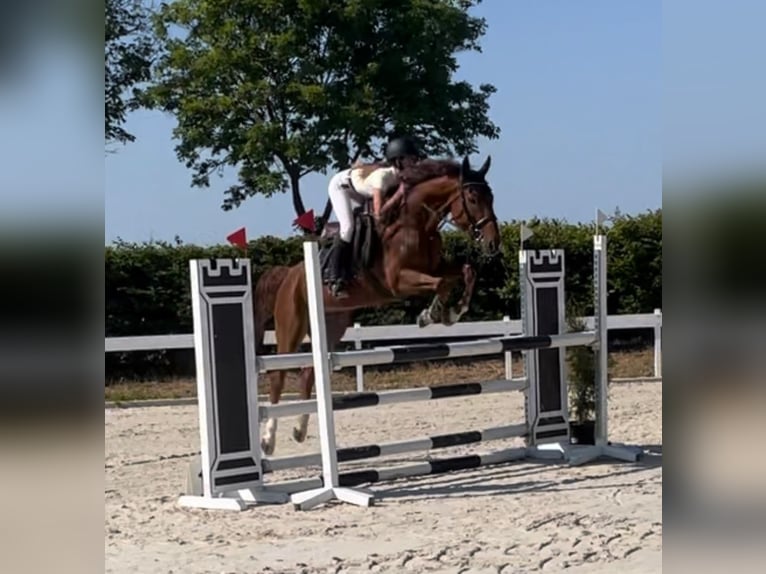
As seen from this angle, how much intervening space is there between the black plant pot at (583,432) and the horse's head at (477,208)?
121cm

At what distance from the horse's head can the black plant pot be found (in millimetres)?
1214

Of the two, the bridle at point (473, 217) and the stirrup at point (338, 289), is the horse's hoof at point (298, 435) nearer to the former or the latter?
the stirrup at point (338, 289)

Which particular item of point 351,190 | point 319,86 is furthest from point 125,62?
point 351,190

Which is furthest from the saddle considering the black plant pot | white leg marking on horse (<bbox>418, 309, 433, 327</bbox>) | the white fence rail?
the white fence rail

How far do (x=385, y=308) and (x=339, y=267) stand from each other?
192 inches

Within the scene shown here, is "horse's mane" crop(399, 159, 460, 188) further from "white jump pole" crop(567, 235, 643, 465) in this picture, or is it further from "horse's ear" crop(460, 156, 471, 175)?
"white jump pole" crop(567, 235, 643, 465)

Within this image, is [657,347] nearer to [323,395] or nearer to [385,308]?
[385,308]

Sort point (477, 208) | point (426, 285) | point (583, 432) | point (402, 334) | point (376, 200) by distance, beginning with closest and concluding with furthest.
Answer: point (477, 208) < point (426, 285) < point (376, 200) < point (583, 432) < point (402, 334)

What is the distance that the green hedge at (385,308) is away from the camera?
905 centimetres

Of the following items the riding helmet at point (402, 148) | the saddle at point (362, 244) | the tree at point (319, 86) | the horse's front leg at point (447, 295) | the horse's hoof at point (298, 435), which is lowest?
the horse's hoof at point (298, 435)

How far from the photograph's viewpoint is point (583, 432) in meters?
5.03

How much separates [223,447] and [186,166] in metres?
7.89

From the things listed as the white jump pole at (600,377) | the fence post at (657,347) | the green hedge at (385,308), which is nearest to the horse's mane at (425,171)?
the white jump pole at (600,377)

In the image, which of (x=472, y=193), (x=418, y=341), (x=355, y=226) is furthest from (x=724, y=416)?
(x=418, y=341)
